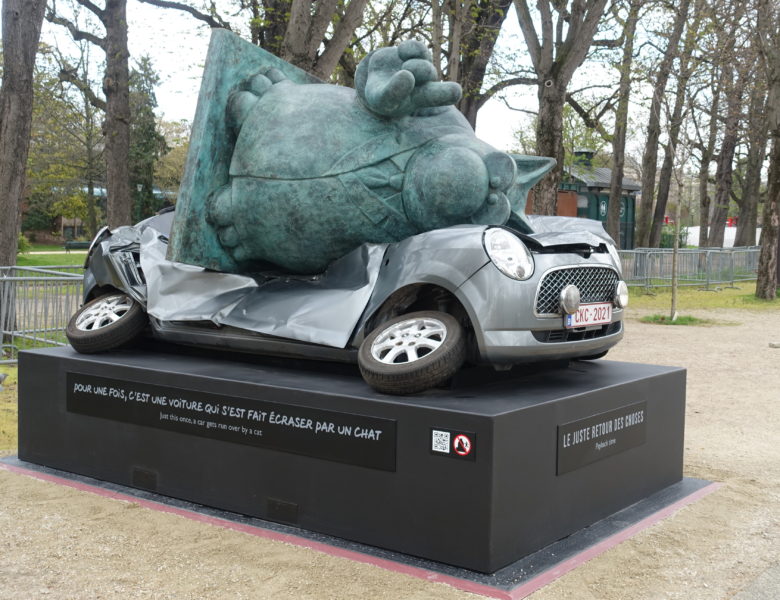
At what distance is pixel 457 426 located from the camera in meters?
3.67

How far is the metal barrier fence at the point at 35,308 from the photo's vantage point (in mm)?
9844

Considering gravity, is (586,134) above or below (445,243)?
above

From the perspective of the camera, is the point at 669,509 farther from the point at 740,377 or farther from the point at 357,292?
the point at 740,377

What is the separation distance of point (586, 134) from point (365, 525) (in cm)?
3449

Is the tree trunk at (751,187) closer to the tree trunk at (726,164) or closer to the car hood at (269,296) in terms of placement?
the tree trunk at (726,164)

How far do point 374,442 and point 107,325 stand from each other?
219 centimetres

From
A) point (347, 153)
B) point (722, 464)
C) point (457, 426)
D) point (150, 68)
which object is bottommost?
point (722, 464)

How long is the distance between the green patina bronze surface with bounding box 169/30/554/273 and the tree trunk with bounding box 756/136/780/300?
15554 millimetres

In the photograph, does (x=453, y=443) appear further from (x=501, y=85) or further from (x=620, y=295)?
(x=501, y=85)

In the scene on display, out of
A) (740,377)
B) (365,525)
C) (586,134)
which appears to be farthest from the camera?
(586,134)

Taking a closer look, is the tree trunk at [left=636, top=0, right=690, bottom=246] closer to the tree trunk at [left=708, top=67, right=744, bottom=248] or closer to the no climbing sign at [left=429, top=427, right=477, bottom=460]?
the tree trunk at [left=708, top=67, right=744, bottom=248]

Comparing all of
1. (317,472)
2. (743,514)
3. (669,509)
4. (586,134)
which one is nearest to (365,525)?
(317,472)

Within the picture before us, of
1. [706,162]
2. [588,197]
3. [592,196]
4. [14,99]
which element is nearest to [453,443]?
[14,99]

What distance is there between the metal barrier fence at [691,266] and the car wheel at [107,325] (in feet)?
55.7
